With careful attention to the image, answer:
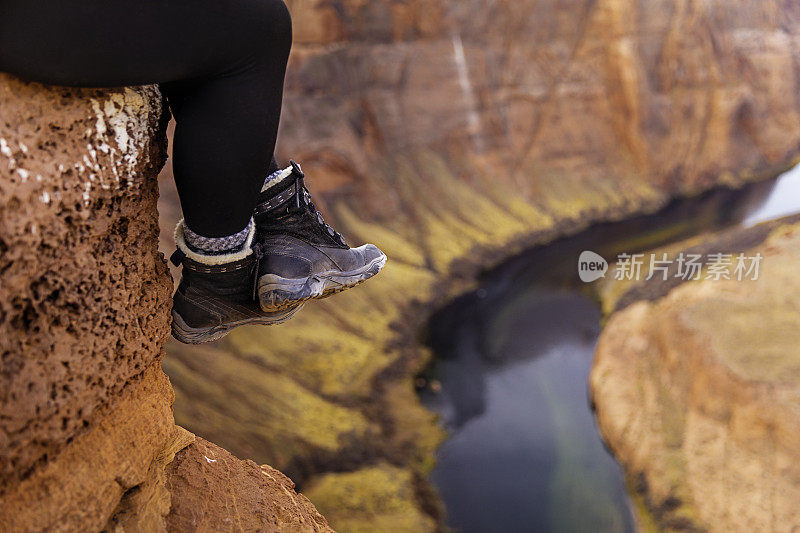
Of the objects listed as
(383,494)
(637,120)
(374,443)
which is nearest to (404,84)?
(637,120)

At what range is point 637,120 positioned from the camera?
20.1 m

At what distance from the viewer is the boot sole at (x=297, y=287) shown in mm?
1835

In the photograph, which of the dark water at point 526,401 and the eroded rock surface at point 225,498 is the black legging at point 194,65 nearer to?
the eroded rock surface at point 225,498

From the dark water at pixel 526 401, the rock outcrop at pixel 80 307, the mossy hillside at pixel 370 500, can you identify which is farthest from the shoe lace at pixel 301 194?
the dark water at pixel 526 401

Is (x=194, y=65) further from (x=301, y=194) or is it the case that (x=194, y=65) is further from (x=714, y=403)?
A: (x=714, y=403)

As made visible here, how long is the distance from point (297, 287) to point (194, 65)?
2.27 ft

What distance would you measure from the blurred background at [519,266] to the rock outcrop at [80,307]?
6403mm

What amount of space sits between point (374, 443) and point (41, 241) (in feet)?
27.7

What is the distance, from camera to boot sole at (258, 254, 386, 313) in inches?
72.2

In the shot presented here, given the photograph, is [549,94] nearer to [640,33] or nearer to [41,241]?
[640,33]

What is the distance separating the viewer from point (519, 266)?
15.8m

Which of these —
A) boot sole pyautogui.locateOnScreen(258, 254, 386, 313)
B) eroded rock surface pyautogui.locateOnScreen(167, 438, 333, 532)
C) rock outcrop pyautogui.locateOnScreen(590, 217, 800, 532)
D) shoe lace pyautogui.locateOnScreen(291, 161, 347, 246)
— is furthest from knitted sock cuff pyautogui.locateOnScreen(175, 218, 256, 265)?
rock outcrop pyautogui.locateOnScreen(590, 217, 800, 532)

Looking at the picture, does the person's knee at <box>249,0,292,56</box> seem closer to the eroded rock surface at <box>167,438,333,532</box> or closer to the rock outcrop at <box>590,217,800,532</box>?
the eroded rock surface at <box>167,438,333,532</box>

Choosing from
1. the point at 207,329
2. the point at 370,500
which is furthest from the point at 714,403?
the point at 207,329
